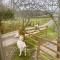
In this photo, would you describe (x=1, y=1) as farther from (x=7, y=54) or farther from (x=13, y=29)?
(x=7, y=54)

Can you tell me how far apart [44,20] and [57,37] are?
0.51 ft

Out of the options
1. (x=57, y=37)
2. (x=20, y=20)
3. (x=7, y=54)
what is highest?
(x=20, y=20)

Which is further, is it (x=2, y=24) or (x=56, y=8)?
(x=2, y=24)

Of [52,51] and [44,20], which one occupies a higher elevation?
Result: [44,20]

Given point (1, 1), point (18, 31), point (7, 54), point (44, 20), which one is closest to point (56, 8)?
point (44, 20)

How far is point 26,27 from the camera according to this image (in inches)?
44.0

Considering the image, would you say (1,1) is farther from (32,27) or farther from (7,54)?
(7,54)

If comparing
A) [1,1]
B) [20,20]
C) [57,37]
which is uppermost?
[1,1]

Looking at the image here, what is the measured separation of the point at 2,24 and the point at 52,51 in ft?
1.49

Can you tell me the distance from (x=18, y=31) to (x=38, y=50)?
0.69 feet

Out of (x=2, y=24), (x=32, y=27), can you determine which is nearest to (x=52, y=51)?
(x=32, y=27)

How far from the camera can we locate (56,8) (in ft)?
3.43

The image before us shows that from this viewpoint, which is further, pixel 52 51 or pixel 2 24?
pixel 2 24

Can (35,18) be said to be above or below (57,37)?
above
